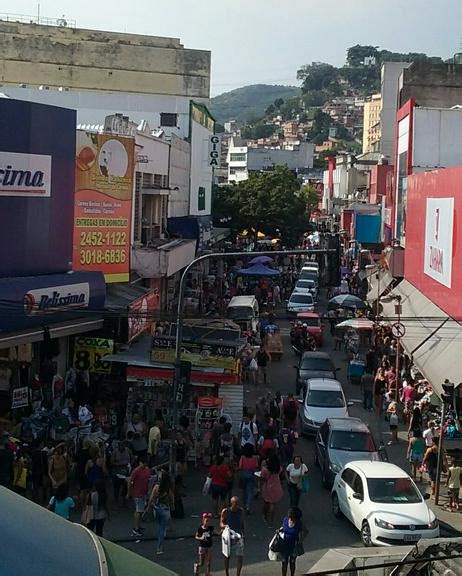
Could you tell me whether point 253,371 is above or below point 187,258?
below

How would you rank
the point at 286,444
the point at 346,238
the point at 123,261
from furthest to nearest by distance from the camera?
the point at 346,238 < the point at 123,261 < the point at 286,444

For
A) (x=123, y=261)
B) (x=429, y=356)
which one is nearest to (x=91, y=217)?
(x=123, y=261)

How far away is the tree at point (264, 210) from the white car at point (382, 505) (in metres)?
48.7

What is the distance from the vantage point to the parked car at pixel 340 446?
17.6 metres

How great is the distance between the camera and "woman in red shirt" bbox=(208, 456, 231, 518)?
15500 mm

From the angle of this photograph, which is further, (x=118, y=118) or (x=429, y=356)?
(x=118, y=118)

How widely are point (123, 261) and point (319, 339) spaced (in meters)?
10.2

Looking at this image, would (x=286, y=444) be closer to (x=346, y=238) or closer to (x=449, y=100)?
(x=449, y=100)

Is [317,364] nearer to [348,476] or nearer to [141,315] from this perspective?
[141,315]

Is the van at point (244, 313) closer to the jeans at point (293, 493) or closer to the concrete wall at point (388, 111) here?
the jeans at point (293, 493)

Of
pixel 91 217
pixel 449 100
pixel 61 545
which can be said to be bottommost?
pixel 61 545

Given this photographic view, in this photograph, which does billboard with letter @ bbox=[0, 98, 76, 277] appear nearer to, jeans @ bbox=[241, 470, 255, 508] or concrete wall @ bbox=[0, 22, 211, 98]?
jeans @ bbox=[241, 470, 255, 508]

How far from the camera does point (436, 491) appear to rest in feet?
55.6

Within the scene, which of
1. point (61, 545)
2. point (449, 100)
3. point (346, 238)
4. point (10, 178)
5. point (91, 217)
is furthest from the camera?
point (346, 238)
